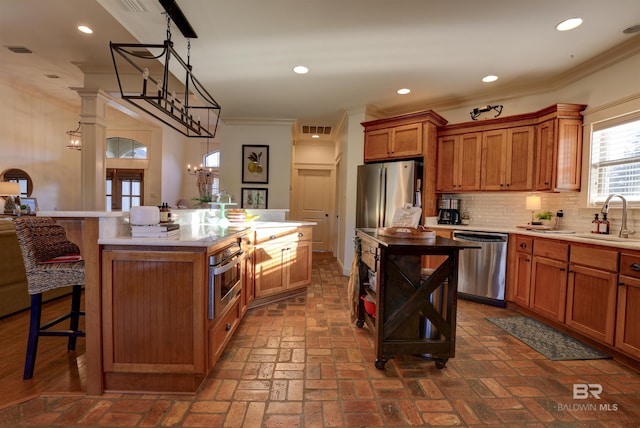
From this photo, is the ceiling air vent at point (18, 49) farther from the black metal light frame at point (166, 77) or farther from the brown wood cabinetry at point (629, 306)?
the brown wood cabinetry at point (629, 306)

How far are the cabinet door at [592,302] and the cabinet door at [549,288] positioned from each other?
0.23 ft

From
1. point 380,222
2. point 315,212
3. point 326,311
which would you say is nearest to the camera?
point 326,311

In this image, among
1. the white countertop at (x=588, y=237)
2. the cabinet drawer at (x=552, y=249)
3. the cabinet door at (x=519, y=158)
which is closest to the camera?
the white countertop at (x=588, y=237)

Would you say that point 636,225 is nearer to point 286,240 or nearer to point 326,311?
point 326,311

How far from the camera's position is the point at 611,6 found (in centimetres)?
225

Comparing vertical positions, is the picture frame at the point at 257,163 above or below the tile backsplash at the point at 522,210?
above

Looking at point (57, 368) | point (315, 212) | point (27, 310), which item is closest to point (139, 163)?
point (315, 212)

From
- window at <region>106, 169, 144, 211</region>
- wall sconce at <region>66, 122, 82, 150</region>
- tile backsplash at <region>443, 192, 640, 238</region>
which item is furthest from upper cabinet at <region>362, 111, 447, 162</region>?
window at <region>106, 169, 144, 211</region>

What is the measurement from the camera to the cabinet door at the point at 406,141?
4.04 metres

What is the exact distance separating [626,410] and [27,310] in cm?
496

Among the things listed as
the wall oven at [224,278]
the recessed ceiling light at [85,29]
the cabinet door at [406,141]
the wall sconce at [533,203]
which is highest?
the recessed ceiling light at [85,29]

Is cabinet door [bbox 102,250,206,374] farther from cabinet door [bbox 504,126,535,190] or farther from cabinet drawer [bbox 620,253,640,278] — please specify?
cabinet door [bbox 504,126,535,190]

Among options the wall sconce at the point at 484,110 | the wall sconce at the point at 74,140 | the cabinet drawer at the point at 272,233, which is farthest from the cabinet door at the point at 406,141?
the wall sconce at the point at 74,140

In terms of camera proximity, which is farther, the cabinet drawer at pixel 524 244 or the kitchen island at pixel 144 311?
the cabinet drawer at pixel 524 244
